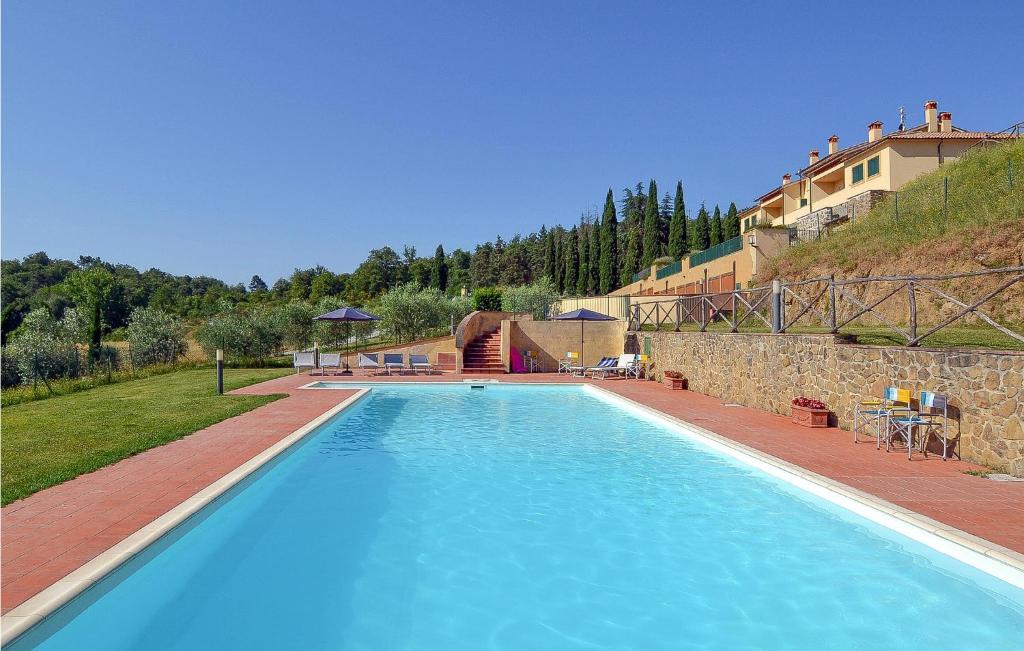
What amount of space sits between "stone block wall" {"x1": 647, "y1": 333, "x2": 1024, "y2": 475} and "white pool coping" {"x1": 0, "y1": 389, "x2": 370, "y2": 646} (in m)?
8.68

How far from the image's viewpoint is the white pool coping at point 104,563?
124 inches

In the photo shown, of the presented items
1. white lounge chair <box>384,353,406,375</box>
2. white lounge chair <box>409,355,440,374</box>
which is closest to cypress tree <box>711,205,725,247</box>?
white lounge chair <box>409,355,440,374</box>

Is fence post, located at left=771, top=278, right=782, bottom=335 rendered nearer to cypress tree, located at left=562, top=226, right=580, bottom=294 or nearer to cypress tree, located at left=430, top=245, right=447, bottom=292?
cypress tree, located at left=562, top=226, right=580, bottom=294

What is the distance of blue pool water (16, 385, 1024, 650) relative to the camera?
3.81 meters

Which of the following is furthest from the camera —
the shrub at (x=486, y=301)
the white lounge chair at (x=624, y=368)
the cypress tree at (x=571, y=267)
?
the cypress tree at (x=571, y=267)

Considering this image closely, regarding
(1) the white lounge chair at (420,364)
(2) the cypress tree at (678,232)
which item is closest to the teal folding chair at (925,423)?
(1) the white lounge chair at (420,364)

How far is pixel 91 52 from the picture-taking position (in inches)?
437

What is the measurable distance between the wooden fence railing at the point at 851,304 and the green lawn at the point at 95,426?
1100 centimetres

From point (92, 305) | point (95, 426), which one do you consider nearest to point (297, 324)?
point (92, 305)

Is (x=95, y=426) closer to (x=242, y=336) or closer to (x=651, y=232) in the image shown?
(x=242, y=336)

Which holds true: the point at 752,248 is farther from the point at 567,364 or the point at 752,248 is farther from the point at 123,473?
the point at 123,473

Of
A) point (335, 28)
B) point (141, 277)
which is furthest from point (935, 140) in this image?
point (141, 277)

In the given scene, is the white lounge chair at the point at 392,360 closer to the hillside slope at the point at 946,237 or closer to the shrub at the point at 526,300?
the shrub at the point at 526,300

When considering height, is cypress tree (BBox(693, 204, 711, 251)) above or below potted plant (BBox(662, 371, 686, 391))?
above
